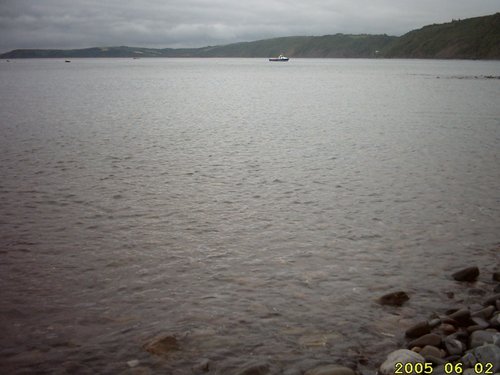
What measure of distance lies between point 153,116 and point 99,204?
89.6 feet

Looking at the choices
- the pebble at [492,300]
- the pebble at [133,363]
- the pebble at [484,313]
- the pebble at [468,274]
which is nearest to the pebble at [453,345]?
the pebble at [484,313]

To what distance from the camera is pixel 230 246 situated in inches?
491

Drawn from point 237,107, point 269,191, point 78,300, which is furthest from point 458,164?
point 237,107

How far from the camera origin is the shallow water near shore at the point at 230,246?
326 inches

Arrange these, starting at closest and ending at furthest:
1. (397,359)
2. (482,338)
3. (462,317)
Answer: (397,359) < (482,338) < (462,317)

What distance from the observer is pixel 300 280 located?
10.6m

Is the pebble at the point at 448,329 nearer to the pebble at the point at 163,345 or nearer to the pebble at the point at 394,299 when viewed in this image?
the pebble at the point at 394,299

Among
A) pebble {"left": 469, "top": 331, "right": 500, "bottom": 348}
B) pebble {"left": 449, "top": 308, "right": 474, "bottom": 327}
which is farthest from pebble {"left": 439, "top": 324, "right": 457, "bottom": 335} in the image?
pebble {"left": 469, "top": 331, "right": 500, "bottom": 348}

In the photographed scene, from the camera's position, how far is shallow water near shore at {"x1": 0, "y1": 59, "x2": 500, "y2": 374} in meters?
8.29

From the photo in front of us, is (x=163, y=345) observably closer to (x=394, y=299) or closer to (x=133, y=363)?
(x=133, y=363)

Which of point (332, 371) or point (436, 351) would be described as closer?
point (332, 371)

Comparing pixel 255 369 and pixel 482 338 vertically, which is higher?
pixel 482 338

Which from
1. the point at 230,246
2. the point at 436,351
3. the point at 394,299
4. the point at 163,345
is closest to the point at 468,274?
the point at 394,299

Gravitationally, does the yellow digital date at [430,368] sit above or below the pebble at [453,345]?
above
